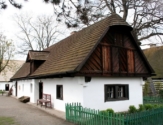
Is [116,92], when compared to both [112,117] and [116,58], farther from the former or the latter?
[112,117]

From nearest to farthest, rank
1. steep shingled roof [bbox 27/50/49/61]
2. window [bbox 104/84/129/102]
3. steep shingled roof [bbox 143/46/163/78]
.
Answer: window [bbox 104/84/129/102], steep shingled roof [bbox 27/50/49/61], steep shingled roof [bbox 143/46/163/78]

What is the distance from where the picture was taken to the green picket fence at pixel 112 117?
7.97 metres

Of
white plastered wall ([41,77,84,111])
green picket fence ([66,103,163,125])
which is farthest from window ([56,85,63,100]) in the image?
green picket fence ([66,103,163,125])

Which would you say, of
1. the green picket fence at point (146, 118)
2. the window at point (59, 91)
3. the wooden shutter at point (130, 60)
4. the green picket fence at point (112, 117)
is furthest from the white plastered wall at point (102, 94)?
the green picket fence at point (146, 118)

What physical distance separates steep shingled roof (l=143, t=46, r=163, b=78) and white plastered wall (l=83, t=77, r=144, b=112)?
13364 millimetres

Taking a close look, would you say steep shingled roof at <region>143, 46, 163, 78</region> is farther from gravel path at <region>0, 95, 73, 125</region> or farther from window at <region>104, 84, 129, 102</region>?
gravel path at <region>0, 95, 73, 125</region>

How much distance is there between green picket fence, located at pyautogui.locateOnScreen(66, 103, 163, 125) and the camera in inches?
314

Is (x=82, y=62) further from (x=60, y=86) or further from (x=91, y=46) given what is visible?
(x=60, y=86)

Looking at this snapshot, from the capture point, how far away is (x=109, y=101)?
12508 mm

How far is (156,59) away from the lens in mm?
29844

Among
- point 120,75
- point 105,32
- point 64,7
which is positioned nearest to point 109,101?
point 120,75

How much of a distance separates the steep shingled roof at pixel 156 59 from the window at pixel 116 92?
1440 cm

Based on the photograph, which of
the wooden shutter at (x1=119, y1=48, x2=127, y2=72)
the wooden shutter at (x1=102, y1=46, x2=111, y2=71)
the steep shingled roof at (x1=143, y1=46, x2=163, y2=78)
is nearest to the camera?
the wooden shutter at (x1=102, y1=46, x2=111, y2=71)

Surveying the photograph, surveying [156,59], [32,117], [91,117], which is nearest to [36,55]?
[32,117]
